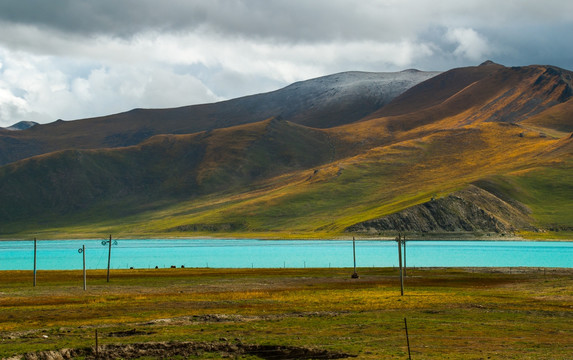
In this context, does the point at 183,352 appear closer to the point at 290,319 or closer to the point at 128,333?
the point at 128,333

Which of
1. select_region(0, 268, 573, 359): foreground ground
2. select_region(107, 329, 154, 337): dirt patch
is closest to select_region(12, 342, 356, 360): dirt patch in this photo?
select_region(0, 268, 573, 359): foreground ground

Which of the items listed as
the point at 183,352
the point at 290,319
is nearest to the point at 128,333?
the point at 183,352

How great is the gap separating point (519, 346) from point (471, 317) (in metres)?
11.8

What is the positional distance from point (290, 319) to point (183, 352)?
42.4ft

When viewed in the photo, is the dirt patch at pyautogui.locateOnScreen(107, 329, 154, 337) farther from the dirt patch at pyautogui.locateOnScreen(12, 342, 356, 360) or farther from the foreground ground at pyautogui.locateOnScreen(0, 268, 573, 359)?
the dirt patch at pyautogui.locateOnScreen(12, 342, 356, 360)

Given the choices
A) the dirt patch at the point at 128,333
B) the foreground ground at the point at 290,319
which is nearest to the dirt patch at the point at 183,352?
the foreground ground at the point at 290,319

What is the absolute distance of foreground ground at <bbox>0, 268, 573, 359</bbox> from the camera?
3391 centimetres

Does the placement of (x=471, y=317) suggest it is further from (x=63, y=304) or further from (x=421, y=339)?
(x=63, y=304)

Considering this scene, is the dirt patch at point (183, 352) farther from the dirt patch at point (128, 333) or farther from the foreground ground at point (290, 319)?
the dirt patch at point (128, 333)

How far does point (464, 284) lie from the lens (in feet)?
259

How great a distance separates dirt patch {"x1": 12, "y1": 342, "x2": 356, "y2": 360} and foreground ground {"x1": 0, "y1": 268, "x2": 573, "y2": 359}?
0.05 metres

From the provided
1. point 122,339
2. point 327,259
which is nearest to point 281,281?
point 122,339

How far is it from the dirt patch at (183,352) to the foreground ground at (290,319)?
0.16 feet

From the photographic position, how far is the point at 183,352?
111 feet
